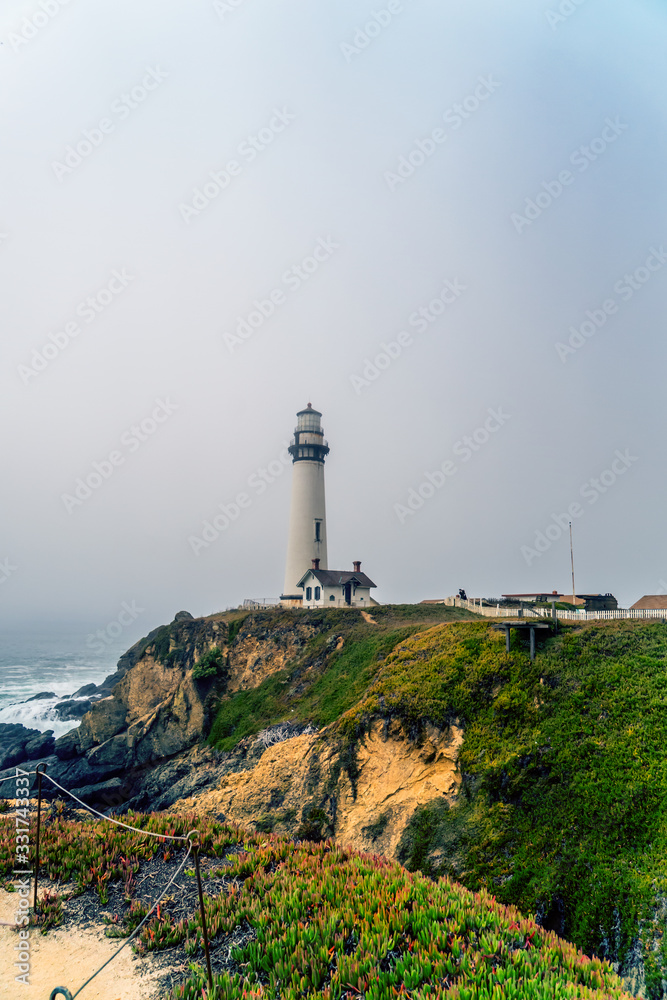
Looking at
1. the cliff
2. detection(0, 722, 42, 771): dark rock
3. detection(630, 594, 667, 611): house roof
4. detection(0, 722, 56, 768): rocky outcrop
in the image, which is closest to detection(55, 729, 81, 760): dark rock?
detection(0, 722, 56, 768): rocky outcrop

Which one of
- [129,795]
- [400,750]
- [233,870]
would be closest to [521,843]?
[400,750]

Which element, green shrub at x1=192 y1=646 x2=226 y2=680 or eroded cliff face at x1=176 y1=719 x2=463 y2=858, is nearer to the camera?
eroded cliff face at x1=176 y1=719 x2=463 y2=858

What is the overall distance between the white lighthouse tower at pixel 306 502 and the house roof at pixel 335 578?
5.52ft

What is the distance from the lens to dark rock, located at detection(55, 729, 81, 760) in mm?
37594

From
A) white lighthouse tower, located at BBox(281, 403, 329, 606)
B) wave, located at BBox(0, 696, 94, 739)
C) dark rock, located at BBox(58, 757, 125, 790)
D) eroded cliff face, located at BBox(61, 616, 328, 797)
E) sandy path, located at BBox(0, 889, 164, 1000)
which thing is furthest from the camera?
wave, located at BBox(0, 696, 94, 739)

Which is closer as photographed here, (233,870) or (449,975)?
(449,975)

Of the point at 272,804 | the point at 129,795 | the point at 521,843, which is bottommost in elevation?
the point at 129,795

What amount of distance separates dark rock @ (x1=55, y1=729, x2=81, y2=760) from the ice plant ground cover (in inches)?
1229

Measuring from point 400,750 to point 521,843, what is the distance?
642cm

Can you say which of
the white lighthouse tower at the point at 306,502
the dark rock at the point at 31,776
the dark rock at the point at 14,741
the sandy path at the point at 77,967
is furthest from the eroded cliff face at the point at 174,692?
the sandy path at the point at 77,967

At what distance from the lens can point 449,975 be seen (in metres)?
6.80

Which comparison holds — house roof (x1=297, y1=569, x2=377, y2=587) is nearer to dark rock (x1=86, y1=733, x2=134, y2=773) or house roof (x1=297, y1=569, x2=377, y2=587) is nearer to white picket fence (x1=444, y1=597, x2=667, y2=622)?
white picket fence (x1=444, y1=597, x2=667, y2=622)

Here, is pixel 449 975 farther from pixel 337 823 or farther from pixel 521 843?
pixel 337 823

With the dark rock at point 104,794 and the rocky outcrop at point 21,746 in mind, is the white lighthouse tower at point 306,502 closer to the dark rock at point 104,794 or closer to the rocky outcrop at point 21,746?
the dark rock at point 104,794
